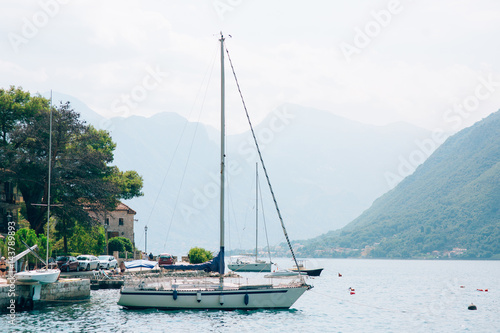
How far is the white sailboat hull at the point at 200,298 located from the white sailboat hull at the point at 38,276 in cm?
553

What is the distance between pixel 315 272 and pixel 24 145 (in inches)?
2318

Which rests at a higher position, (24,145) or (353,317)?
(24,145)

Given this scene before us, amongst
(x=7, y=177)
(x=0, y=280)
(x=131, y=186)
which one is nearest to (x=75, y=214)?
(x=7, y=177)

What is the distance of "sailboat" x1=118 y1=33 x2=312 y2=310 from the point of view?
4406 cm

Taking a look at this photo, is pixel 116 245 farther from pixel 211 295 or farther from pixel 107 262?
pixel 211 295

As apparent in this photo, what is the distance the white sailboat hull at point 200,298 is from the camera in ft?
144

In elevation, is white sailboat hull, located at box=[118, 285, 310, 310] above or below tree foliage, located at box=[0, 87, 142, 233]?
below

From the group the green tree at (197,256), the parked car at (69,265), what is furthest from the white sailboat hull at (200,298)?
the green tree at (197,256)

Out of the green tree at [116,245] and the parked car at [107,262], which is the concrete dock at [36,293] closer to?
the parked car at [107,262]

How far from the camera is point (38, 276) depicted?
44000 millimetres

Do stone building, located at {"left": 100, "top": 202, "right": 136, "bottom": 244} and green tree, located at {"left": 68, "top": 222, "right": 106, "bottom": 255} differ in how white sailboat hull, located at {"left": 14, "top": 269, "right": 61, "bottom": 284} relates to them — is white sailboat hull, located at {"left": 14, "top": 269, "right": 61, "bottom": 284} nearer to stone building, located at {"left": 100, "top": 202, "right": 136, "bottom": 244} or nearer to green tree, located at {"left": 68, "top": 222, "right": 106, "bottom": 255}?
green tree, located at {"left": 68, "top": 222, "right": 106, "bottom": 255}

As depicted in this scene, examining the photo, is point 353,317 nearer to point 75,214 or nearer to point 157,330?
point 157,330

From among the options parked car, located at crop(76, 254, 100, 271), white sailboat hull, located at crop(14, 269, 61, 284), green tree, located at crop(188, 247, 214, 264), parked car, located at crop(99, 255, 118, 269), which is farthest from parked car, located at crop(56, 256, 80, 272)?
green tree, located at crop(188, 247, 214, 264)

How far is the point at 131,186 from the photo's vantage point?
87.4 metres
